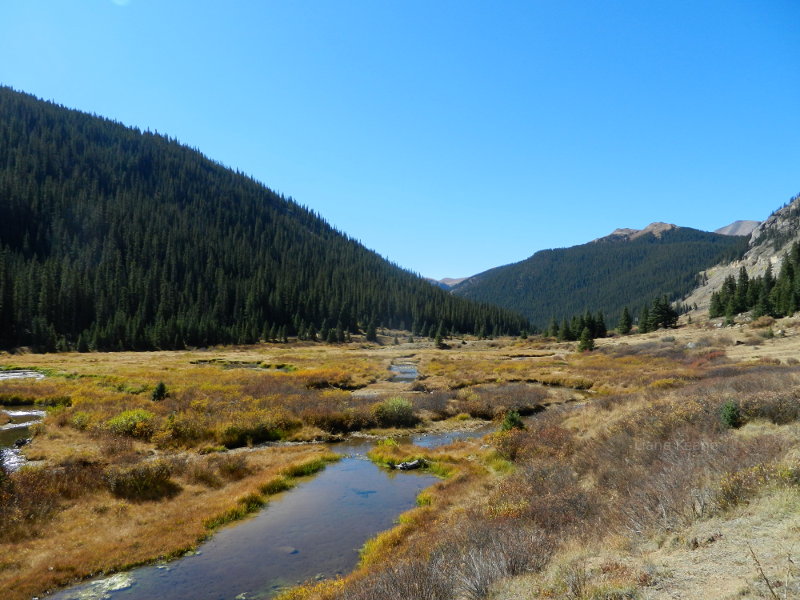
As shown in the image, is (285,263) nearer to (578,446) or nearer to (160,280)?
(160,280)

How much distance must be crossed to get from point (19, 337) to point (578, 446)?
105 metres

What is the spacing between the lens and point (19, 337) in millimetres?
81812

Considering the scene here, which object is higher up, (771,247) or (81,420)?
(771,247)

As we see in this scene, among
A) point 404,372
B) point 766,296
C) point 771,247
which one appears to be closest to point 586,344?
point 404,372

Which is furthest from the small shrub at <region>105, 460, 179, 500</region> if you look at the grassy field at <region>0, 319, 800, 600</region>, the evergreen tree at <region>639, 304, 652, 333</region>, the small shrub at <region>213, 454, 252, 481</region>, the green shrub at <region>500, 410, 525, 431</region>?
the evergreen tree at <region>639, 304, 652, 333</region>

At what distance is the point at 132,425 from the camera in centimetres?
2322

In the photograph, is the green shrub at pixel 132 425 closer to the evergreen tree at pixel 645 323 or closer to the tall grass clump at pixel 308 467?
the tall grass clump at pixel 308 467

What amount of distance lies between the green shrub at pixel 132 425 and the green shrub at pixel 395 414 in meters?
13.2

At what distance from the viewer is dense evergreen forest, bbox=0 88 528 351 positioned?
91.4m

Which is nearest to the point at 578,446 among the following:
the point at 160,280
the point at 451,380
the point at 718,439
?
the point at 718,439

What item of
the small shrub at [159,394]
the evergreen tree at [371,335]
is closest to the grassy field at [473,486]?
the small shrub at [159,394]

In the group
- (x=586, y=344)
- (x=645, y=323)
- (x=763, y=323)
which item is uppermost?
(x=645, y=323)

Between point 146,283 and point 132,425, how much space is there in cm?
11181

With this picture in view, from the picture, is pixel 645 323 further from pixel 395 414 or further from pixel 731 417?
pixel 731 417
